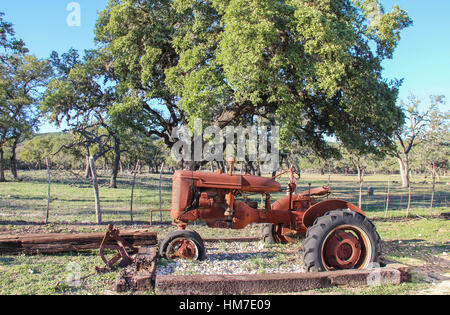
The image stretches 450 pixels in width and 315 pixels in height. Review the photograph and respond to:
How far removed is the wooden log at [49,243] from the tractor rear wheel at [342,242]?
3.40 m

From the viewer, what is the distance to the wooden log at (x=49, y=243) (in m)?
5.73

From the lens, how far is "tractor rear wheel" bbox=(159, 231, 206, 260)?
17.9ft

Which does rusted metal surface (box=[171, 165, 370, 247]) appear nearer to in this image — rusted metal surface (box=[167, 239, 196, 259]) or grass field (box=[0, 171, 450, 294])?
rusted metal surface (box=[167, 239, 196, 259])

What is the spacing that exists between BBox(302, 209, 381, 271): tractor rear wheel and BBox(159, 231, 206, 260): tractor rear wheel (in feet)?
5.76

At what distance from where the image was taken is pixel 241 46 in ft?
36.0

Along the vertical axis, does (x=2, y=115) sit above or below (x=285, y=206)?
above

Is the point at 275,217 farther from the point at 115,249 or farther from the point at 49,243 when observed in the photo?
the point at 49,243

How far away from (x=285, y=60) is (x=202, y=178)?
26.0 ft

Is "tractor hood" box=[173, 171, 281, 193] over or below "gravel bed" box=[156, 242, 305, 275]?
over

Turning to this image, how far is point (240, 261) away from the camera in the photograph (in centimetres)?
575

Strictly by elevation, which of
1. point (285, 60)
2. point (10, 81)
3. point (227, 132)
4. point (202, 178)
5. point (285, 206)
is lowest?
point (285, 206)

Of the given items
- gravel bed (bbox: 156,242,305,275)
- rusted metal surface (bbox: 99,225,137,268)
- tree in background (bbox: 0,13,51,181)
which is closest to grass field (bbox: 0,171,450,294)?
rusted metal surface (bbox: 99,225,137,268)
